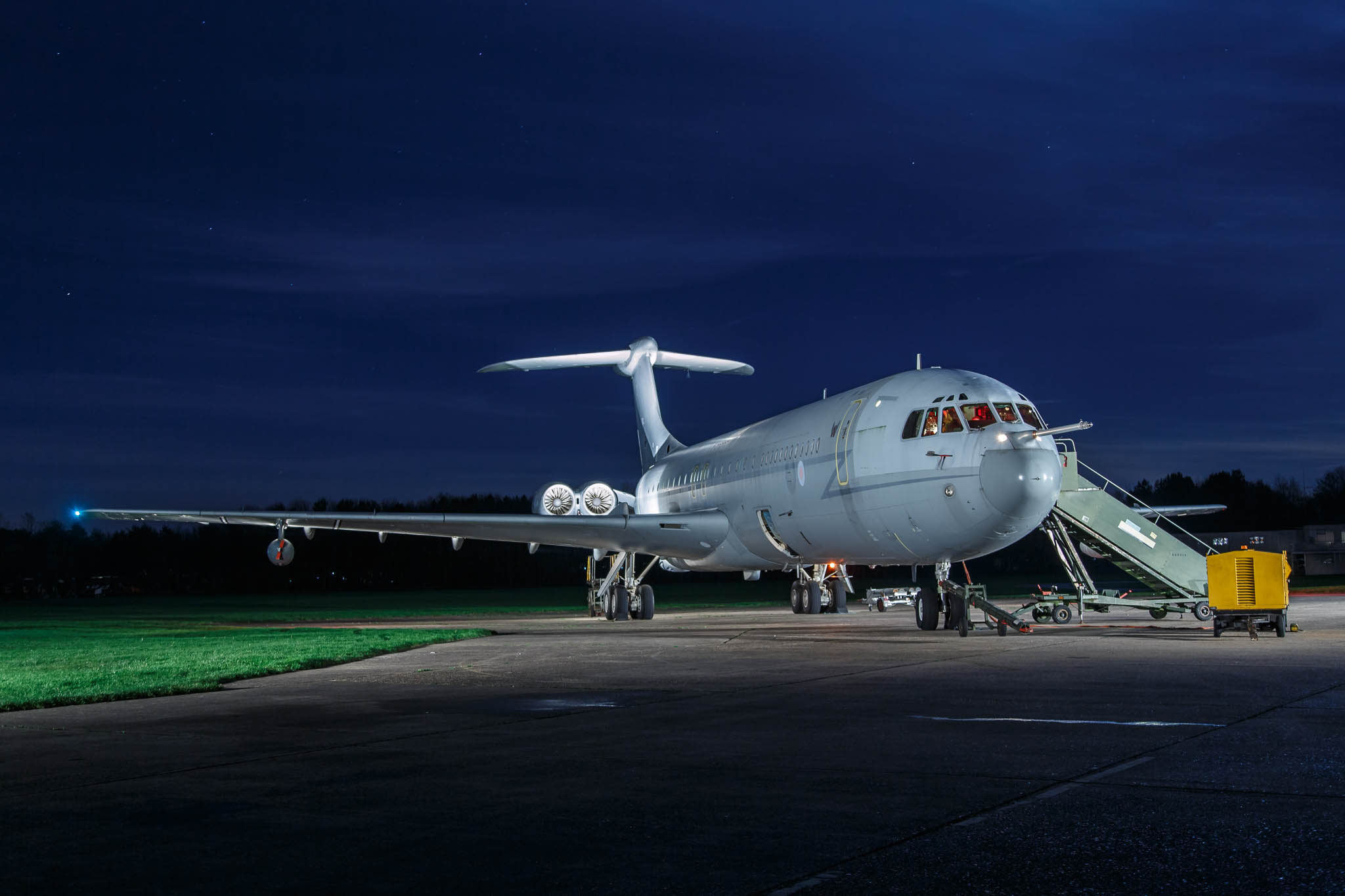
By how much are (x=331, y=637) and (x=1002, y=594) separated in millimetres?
36030

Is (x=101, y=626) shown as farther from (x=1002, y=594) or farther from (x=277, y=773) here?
(x=1002, y=594)

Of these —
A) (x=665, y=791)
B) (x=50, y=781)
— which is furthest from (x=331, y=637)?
(x=665, y=791)

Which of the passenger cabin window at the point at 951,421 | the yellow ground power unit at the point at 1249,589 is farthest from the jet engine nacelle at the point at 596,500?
the yellow ground power unit at the point at 1249,589

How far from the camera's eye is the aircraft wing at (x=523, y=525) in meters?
29.1

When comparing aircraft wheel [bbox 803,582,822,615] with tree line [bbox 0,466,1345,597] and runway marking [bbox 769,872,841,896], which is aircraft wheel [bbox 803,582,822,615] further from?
tree line [bbox 0,466,1345,597]

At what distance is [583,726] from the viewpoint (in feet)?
32.3

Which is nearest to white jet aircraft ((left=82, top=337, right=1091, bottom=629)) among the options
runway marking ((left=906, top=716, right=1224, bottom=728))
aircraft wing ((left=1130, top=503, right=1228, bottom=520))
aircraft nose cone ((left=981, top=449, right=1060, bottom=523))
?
aircraft nose cone ((left=981, top=449, right=1060, bottom=523))

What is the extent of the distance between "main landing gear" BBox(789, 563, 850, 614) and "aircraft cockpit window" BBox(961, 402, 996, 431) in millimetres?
14078

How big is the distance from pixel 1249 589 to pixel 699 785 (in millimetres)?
17026

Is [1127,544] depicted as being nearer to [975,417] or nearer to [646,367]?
[975,417]

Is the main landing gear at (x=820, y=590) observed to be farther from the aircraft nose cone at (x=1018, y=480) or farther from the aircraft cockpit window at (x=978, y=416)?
the aircraft nose cone at (x=1018, y=480)

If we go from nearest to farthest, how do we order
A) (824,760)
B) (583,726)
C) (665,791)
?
1. (665,791)
2. (824,760)
3. (583,726)

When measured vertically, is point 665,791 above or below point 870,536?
below

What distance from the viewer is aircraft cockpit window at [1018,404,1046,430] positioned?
842 inches
